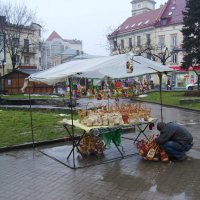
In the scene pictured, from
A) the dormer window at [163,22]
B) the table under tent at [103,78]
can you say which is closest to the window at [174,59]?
the dormer window at [163,22]

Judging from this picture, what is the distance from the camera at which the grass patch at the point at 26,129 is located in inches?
448

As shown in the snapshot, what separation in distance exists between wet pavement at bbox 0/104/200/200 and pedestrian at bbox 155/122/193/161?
269 millimetres

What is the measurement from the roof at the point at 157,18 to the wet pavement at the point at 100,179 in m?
52.4

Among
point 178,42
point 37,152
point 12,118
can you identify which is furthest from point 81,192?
point 178,42

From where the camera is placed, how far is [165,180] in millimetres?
7152

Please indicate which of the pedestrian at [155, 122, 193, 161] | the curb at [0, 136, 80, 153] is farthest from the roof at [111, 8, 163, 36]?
the pedestrian at [155, 122, 193, 161]

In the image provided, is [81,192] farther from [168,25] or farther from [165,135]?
[168,25]

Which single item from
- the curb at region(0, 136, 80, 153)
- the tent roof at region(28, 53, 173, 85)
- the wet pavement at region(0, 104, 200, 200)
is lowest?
the wet pavement at region(0, 104, 200, 200)

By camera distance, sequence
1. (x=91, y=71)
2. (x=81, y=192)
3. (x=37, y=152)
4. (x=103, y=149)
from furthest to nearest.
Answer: (x=37, y=152) < (x=103, y=149) < (x=91, y=71) < (x=81, y=192)

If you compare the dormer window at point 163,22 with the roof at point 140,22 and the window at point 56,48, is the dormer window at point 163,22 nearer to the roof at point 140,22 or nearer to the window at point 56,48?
the roof at point 140,22

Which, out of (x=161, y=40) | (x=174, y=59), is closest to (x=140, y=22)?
(x=161, y=40)

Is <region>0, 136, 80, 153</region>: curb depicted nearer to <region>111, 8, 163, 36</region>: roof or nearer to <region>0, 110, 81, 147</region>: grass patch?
<region>0, 110, 81, 147</region>: grass patch

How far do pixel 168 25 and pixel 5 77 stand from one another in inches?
1218

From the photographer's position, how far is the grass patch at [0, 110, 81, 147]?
37.3 feet
